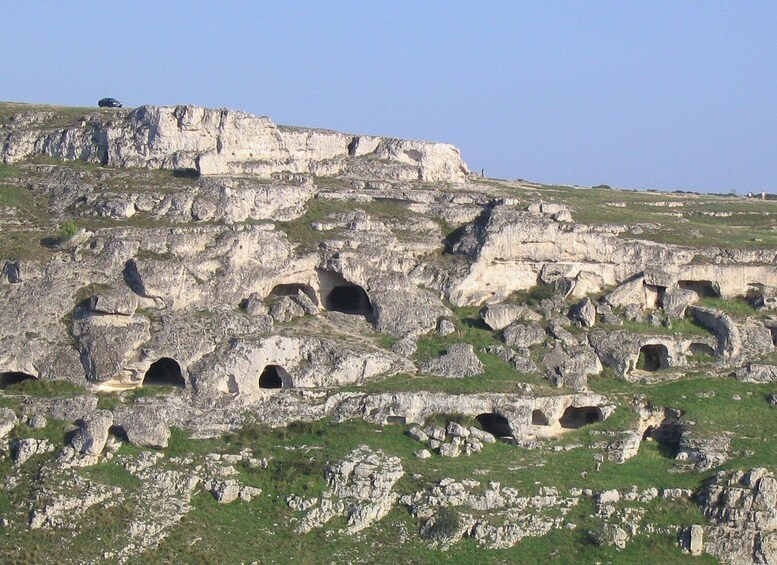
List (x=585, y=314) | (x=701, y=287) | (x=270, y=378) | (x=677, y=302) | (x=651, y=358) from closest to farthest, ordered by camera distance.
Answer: (x=270, y=378), (x=585, y=314), (x=651, y=358), (x=677, y=302), (x=701, y=287)

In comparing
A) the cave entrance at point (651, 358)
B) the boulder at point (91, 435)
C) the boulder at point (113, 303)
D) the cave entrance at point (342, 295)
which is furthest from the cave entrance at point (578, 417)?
the boulder at point (91, 435)

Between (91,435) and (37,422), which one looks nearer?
(91,435)

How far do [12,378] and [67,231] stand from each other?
662 centimetres

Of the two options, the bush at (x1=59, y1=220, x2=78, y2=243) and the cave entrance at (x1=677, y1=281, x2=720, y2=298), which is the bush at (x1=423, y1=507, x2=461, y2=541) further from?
the cave entrance at (x1=677, y1=281, x2=720, y2=298)

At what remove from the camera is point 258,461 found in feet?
147

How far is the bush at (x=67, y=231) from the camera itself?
50.9 m

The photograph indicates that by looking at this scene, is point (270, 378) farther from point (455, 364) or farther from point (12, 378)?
point (12, 378)

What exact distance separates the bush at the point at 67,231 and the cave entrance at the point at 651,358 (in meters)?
24.6

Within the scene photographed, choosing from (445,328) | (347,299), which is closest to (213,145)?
(347,299)

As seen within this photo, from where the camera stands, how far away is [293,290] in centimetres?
5519

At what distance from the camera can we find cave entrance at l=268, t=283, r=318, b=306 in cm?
5403

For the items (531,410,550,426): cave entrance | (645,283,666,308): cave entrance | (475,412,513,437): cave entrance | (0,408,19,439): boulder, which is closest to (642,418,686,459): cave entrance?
(531,410,550,426): cave entrance

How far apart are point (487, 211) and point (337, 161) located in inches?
337

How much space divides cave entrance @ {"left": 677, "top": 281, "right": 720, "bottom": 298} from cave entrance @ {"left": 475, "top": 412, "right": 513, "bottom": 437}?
12.7m
